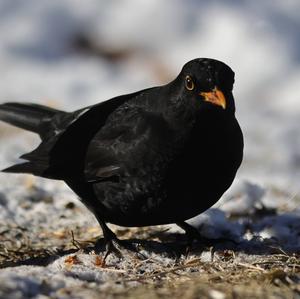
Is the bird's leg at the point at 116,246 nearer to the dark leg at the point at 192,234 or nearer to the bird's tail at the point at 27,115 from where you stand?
the dark leg at the point at 192,234

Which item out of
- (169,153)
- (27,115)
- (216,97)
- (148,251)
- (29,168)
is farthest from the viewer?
(27,115)

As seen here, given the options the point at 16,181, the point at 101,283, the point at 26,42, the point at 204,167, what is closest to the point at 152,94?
the point at 204,167

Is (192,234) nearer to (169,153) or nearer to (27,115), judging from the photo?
(169,153)

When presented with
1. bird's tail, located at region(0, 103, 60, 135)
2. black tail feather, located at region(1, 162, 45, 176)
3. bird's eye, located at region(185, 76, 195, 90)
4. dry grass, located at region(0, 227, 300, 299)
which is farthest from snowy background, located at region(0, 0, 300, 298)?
bird's eye, located at region(185, 76, 195, 90)

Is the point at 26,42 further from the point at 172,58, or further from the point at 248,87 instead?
the point at 248,87

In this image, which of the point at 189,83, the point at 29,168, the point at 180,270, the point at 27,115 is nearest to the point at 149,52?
the point at 27,115

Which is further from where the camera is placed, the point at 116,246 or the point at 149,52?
the point at 149,52
